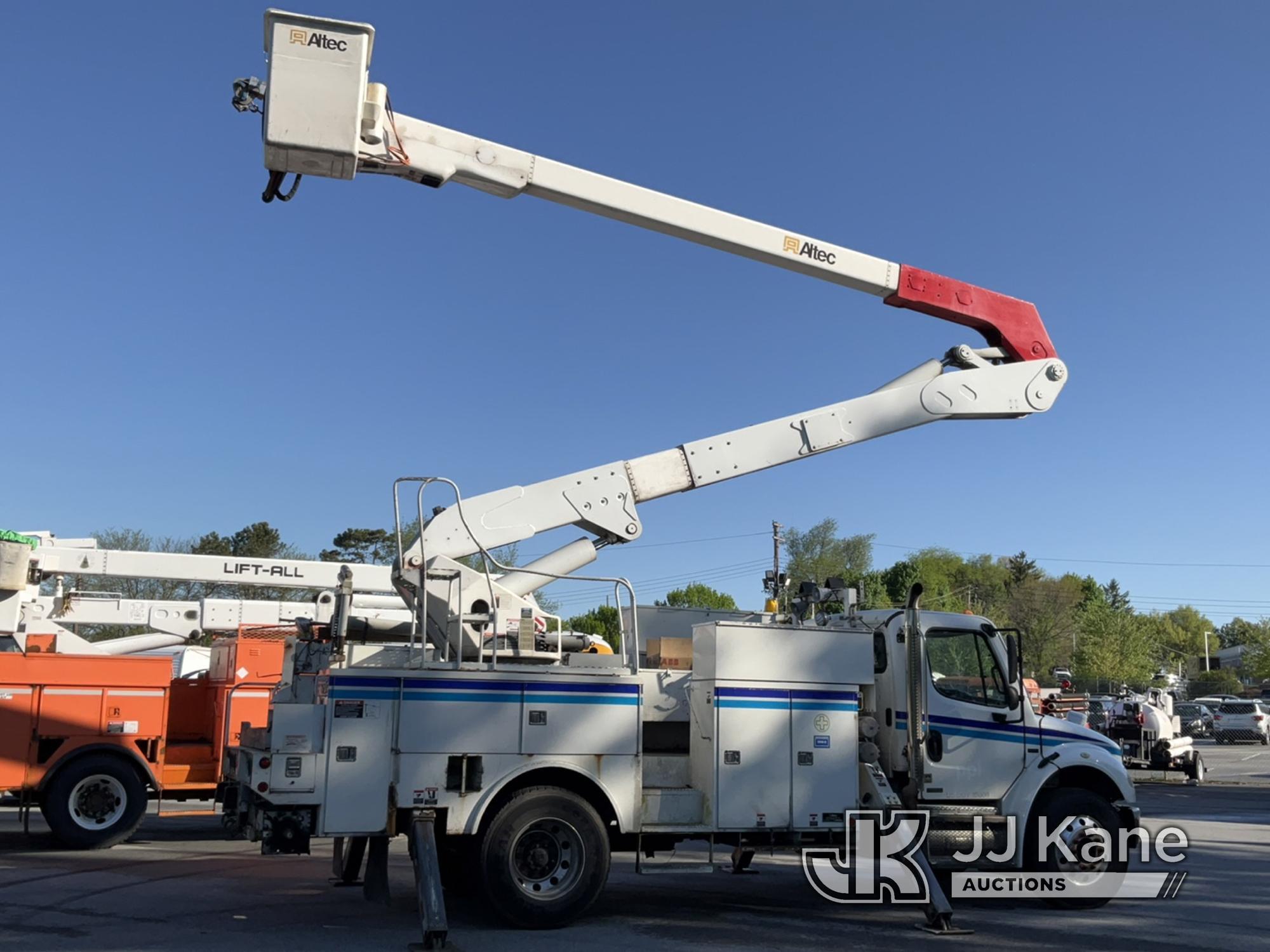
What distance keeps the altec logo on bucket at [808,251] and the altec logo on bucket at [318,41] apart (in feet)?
15.6

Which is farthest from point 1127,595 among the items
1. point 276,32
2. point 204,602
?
point 276,32

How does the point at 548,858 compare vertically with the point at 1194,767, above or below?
above

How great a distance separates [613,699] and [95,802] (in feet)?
25.1

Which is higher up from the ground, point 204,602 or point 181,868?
point 204,602

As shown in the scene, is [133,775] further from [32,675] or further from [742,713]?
[742,713]

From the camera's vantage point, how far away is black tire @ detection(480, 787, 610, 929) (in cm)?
872

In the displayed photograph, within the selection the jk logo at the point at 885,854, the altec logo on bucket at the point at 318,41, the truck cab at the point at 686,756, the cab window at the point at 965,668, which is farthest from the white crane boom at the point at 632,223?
the jk logo at the point at 885,854

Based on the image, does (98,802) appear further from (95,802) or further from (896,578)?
(896,578)

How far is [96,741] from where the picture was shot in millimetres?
13203

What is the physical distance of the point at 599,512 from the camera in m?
10.4

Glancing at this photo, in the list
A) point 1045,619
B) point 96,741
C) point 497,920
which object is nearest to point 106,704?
point 96,741

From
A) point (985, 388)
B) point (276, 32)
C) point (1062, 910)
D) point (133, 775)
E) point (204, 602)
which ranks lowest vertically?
point (1062, 910)

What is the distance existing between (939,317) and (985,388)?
3.05ft

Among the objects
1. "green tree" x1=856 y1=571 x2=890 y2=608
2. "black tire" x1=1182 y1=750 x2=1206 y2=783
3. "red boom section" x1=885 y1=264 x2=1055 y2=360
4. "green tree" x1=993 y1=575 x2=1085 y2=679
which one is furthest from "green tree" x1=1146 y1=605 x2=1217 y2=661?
"red boom section" x1=885 y1=264 x2=1055 y2=360
